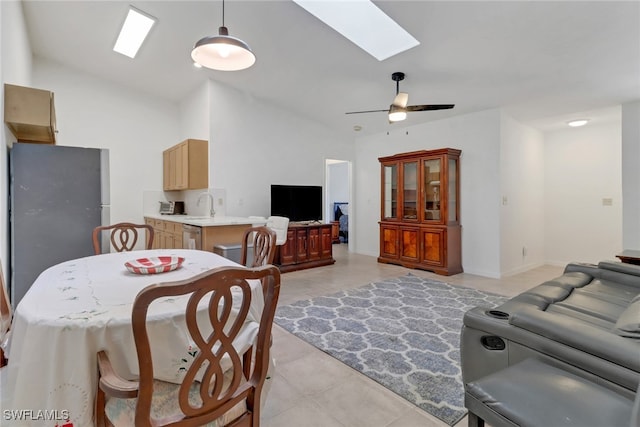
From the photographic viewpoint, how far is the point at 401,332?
2709 millimetres

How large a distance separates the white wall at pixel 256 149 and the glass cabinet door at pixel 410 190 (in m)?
1.72

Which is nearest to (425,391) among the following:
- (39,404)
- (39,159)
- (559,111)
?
(39,404)

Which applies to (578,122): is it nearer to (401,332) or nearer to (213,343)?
(401,332)

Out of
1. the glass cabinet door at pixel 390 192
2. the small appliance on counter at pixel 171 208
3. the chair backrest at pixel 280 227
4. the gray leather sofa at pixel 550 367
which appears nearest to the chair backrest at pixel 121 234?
the chair backrest at pixel 280 227

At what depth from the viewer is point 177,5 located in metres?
3.19

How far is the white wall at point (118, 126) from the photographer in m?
4.68

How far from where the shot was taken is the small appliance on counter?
17.9 feet

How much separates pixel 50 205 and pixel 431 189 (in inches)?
194

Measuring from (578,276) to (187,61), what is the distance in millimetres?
5035

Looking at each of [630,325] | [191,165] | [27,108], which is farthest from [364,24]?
[630,325]

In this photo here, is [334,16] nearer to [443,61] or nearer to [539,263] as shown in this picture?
[443,61]

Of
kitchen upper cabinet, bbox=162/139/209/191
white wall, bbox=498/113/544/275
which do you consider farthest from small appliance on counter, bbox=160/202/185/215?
white wall, bbox=498/113/544/275

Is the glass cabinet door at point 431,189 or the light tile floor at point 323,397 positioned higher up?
the glass cabinet door at point 431,189

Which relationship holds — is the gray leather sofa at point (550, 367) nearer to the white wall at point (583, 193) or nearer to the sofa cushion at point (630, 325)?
the sofa cushion at point (630, 325)
